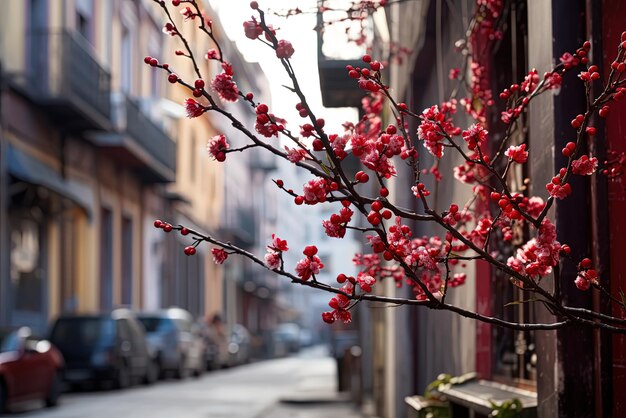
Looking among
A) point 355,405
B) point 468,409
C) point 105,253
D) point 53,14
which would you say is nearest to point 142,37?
point 105,253

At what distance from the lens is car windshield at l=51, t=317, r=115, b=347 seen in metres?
22.5

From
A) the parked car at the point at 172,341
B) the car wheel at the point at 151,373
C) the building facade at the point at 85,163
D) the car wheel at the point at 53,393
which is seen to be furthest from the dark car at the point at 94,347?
the car wheel at the point at 53,393

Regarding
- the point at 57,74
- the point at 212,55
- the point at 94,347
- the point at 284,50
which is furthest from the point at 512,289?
the point at 57,74

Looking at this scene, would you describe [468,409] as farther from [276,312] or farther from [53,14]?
[276,312]

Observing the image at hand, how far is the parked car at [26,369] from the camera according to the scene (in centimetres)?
1555

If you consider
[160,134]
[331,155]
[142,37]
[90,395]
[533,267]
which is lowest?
[90,395]

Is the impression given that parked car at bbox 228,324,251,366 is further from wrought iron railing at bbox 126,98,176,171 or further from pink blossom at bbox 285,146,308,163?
pink blossom at bbox 285,146,308,163

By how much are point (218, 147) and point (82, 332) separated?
63.4 ft

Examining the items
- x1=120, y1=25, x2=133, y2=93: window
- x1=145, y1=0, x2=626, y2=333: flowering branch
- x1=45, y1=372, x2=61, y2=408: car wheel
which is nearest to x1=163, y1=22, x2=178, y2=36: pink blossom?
x1=145, y1=0, x2=626, y2=333: flowering branch

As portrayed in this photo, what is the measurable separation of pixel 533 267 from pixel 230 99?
39.8 inches

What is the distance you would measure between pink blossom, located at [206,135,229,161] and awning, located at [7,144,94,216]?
780 inches

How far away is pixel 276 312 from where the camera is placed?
76.1 metres

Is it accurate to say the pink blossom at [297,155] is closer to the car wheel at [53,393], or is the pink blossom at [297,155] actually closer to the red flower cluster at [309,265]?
the red flower cluster at [309,265]

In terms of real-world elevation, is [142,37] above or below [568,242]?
above
